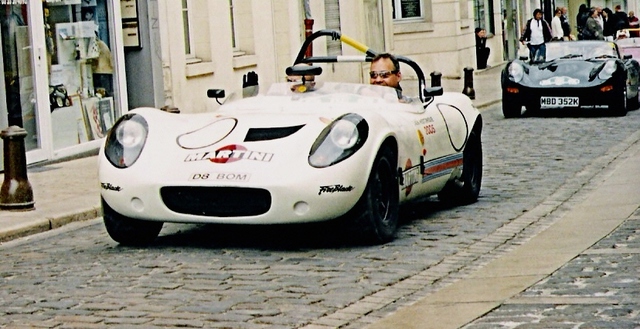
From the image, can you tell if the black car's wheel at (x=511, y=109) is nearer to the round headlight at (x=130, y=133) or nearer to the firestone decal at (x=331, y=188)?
the round headlight at (x=130, y=133)

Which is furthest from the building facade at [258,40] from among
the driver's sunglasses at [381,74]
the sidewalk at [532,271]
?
the sidewalk at [532,271]

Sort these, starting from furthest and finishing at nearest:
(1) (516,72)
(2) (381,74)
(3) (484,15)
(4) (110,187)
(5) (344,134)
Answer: (3) (484,15)
(1) (516,72)
(2) (381,74)
(4) (110,187)
(5) (344,134)

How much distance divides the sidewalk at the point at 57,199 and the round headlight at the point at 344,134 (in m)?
2.73

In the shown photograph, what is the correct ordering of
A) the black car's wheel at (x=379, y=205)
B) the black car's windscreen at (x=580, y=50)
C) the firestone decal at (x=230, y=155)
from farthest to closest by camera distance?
the black car's windscreen at (x=580, y=50)
the black car's wheel at (x=379, y=205)
the firestone decal at (x=230, y=155)

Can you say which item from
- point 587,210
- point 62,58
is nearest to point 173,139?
point 587,210

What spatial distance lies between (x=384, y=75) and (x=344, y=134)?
2.12 m

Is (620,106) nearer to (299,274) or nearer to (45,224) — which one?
(45,224)

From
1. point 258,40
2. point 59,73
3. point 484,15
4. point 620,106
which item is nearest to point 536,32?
point 484,15

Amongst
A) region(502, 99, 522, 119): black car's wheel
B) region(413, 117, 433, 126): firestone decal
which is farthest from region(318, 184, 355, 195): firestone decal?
Result: region(502, 99, 522, 119): black car's wheel

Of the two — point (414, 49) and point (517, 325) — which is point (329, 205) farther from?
point (414, 49)

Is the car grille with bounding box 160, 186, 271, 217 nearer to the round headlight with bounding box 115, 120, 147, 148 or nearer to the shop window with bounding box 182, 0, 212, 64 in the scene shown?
the round headlight with bounding box 115, 120, 147, 148

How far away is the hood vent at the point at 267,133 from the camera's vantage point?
9.11 meters

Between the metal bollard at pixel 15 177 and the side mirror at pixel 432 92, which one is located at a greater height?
the side mirror at pixel 432 92

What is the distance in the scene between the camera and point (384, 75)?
11.0 m
